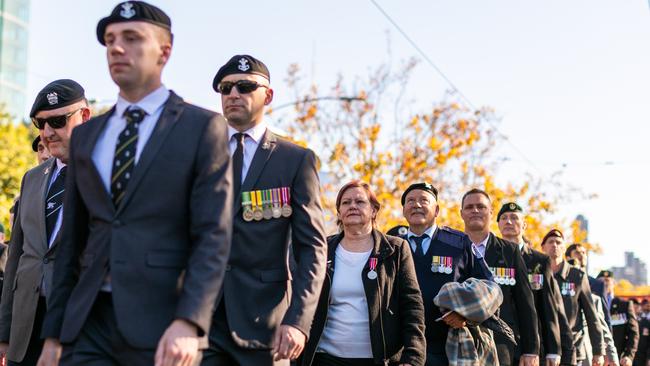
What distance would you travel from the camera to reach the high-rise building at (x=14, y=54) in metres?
114

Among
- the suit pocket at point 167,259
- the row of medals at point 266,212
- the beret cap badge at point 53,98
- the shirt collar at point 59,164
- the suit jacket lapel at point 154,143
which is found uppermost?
the beret cap badge at point 53,98

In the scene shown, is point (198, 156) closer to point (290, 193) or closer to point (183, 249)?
point (183, 249)

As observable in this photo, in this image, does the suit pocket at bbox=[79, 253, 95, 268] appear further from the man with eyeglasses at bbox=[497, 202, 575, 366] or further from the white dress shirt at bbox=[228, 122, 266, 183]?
the man with eyeglasses at bbox=[497, 202, 575, 366]

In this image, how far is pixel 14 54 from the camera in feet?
390

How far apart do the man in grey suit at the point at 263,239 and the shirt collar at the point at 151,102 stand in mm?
1074

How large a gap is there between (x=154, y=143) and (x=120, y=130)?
9.0 inches

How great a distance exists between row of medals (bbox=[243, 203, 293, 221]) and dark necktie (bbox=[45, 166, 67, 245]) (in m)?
1.49

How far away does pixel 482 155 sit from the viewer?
94.7 ft

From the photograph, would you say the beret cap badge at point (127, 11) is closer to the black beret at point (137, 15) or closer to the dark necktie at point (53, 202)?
the black beret at point (137, 15)

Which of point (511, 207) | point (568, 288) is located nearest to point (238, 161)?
point (511, 207)

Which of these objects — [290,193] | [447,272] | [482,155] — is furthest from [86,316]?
[482,155]

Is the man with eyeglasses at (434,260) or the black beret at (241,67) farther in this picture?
the man with eyeglasses at (434,260)

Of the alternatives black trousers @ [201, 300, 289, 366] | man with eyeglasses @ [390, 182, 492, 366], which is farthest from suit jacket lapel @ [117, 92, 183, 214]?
man with eyeglasses @ [390, 182, 492, 366]

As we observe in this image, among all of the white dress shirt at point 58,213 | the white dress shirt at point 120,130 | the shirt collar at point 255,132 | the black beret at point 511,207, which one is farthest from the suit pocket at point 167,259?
the black beret at point 511,207
